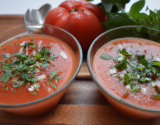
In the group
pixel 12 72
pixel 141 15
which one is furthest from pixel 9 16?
pixel 141 15

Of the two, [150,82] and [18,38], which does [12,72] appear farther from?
[150,82]

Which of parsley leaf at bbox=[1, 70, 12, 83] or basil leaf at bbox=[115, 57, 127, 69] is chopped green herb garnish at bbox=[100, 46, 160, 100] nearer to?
basil leaf at bbox=[115, 57, 127, 69]

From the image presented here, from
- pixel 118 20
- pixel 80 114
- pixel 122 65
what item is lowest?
pixel 80 114

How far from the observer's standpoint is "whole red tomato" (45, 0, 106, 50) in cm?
147

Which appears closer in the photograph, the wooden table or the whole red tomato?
the wooden table

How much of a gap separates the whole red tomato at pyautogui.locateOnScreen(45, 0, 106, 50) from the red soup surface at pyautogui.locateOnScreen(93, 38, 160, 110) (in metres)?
0.28

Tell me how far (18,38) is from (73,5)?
677 mm

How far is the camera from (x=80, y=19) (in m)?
1.46

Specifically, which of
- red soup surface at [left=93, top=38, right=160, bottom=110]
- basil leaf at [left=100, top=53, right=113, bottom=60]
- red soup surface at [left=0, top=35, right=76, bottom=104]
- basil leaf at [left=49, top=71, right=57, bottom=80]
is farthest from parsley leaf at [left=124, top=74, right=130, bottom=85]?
basil leaf at [left=49, top=71, right=57, bottom=80]

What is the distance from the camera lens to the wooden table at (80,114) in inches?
42.8

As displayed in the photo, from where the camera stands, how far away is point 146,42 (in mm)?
1385

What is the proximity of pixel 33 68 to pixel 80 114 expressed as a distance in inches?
20.0

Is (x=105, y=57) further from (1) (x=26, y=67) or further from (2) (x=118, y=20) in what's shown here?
(1) (x=26, y=67)

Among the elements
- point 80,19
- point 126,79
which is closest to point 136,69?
point 126,79
